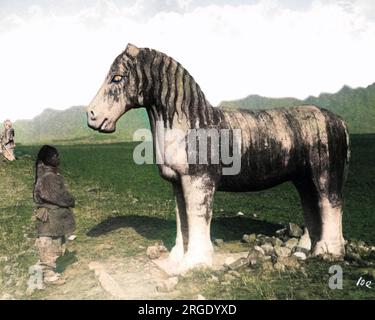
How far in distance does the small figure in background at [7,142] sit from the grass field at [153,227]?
3.87 metres

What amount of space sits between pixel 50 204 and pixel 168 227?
375 centimetres

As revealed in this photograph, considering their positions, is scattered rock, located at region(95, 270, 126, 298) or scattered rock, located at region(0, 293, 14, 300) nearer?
scattered rock, located at region(95, 270, 126, 298)

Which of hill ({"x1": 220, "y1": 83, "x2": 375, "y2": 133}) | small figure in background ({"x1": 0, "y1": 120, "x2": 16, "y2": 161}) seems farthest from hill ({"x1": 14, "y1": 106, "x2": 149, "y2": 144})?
small figure in background ({"x1": 0, "y1": 120, "x2": 16, "y2": 161})

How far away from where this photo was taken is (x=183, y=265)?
718 centimetres

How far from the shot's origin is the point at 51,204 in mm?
7234

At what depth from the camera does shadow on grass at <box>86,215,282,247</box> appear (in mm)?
9844

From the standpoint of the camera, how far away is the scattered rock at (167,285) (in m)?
6.61

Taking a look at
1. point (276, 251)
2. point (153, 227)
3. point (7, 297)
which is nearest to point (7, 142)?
point (153, 227)

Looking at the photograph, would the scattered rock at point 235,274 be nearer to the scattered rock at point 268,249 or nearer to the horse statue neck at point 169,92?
the scattered rock at point 268,249

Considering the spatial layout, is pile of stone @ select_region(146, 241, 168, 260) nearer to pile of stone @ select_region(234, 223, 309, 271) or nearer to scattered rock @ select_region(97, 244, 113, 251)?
scattered rock @ select_region(97, 244, 113, 251)

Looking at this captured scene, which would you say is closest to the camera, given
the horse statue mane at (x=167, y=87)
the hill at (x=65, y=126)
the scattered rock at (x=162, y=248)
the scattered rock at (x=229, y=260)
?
the horse statue mane at (x=167, y=87)

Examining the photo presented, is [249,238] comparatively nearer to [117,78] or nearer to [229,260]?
[229,260]

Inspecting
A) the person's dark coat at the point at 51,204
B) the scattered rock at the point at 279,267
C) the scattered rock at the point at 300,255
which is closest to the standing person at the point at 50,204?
the person's dark coat at the point at 51,204

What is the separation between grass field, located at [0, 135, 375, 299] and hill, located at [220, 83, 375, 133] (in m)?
112
